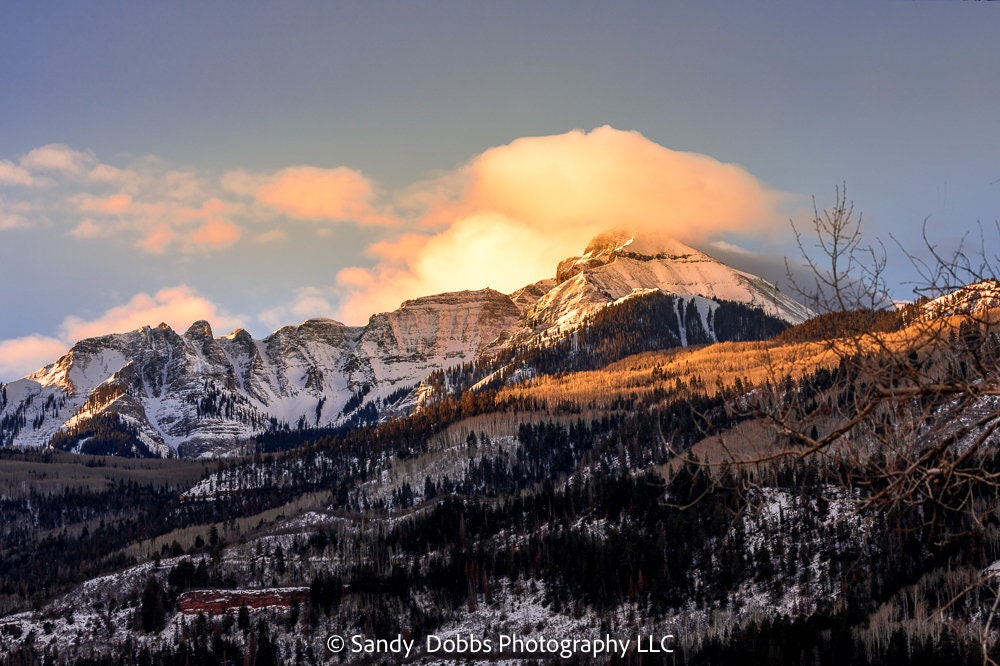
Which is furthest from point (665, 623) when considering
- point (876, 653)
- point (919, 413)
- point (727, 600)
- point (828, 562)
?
point (919, 413)

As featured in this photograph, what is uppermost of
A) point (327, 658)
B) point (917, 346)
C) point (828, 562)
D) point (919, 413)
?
point (917, 346)

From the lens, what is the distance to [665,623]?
126750mm

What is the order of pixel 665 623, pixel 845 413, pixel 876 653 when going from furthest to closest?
pixel 665 623 → pixel 876 653 → pixel 845 413

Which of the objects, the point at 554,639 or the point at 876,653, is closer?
the point at 876,653

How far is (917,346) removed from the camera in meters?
11.4

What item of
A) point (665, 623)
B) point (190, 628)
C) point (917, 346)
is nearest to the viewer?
point (917, 346)

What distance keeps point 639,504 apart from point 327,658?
2130 inches

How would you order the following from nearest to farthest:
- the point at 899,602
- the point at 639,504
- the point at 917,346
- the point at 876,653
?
the point at 917,346 < the point at 876,653 < the point at 899,602 < the point at 639,504

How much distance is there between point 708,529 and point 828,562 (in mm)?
21130

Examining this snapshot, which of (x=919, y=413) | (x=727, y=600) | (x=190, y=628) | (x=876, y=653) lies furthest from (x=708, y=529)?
(x=919, y=413)

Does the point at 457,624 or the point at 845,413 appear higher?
the point at 845,413

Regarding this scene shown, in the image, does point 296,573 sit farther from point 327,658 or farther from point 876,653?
point 876,653

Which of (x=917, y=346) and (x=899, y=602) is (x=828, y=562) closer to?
(x=899, y=602)

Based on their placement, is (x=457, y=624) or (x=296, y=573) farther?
(x=296, y=573)
